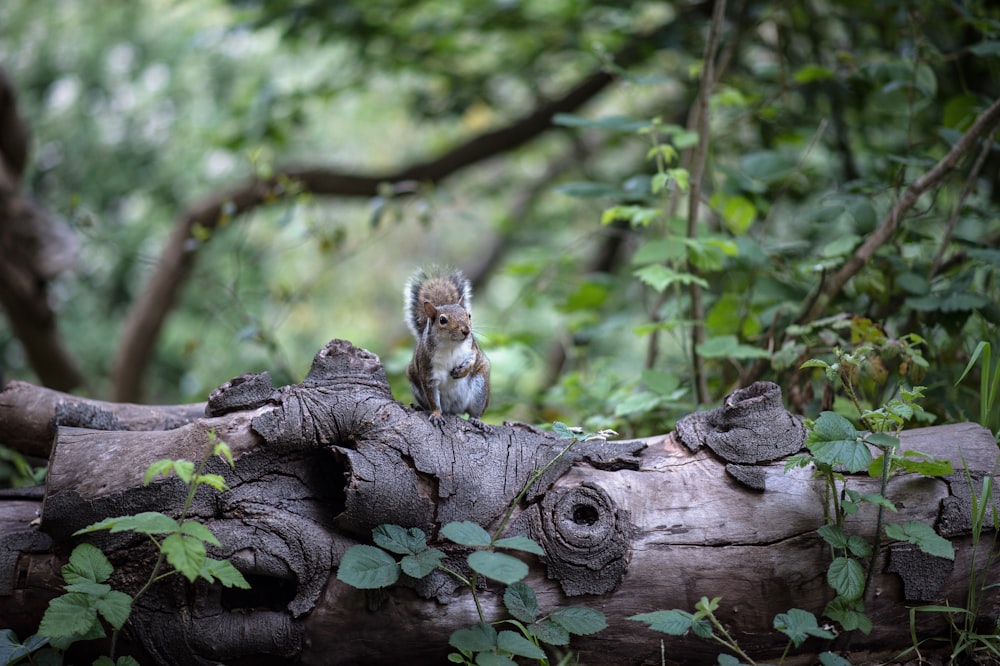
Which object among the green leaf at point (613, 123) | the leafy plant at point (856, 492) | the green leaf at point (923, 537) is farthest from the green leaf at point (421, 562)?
the green leaf at point (613, 123)

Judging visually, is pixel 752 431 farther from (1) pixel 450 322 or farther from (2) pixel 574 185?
(2) pixel 574 185

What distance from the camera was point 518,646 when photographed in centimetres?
162

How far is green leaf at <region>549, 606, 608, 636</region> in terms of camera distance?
167 cm

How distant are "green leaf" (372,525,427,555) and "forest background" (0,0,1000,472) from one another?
3.04 feet

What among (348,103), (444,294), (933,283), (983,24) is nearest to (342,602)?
(444,294)

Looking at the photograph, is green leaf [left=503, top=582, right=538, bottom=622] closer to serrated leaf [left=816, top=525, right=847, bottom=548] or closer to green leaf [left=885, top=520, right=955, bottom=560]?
serrated leaf [left=816, top=525, right=847, bottom=548]

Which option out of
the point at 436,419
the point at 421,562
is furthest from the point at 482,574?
the point at 436,419

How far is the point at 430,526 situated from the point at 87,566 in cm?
71

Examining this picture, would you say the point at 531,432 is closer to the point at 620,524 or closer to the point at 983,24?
the point at 620,524

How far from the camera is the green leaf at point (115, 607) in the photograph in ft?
5.08

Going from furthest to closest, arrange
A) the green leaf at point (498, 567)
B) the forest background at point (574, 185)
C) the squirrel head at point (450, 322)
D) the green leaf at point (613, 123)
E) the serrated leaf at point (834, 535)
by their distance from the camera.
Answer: the green leaf at point (613, 123), the forest background at point (574, 185), the squirrel head at point (450, 322), the serrated leaf at point (834, 535), the green leaf at point (498, 567)

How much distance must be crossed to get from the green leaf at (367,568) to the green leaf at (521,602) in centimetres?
25

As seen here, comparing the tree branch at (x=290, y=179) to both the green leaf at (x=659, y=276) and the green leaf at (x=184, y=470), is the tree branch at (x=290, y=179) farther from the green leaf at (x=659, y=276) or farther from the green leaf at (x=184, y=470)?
the green leaf at (x=184, y=470)

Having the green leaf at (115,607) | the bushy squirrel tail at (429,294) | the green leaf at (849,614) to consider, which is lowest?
the green leaf at (849,614)
